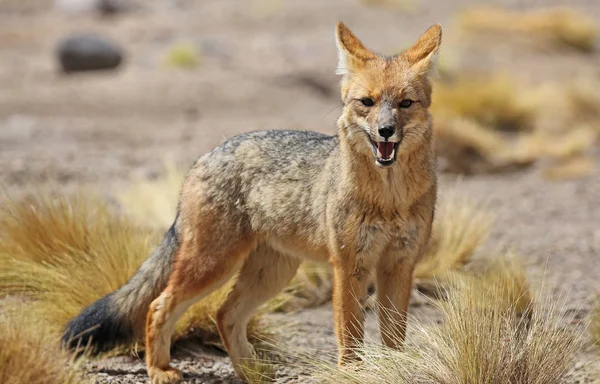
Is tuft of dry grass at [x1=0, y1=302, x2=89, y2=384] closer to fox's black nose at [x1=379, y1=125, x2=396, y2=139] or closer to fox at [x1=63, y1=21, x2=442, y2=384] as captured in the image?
fox at [x1=63, y1=21, x2=442, y2=384]

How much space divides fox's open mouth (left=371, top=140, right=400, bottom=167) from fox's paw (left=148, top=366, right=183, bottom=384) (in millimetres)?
1631

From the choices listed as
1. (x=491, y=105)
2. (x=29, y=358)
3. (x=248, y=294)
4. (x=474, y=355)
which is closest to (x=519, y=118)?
(x=491, y=105)

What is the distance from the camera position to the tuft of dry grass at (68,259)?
5.92 metres

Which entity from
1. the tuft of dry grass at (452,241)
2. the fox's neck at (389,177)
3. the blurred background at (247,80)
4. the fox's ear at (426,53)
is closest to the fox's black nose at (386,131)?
the fox's neck at (389,177)

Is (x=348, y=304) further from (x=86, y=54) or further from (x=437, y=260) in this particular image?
(x=86, y=54)

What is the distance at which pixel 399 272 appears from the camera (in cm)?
495

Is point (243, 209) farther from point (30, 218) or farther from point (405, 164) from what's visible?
point (30, 218)

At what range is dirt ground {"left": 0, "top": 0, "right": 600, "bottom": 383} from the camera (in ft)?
26.9

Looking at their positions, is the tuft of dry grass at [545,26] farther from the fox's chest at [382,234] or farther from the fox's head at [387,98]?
the fox's chest at [382,234]

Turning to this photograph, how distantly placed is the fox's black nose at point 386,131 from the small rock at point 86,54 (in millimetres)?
13153

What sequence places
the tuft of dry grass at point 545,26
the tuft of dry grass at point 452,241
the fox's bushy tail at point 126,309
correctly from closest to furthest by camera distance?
the fox's bushy tail at point 126,309, the tuft of dry grass at point 452,241, the tuft of dry grass at point 545,26

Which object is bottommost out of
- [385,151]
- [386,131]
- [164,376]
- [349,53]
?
[164,376]

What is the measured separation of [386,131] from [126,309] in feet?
5.97

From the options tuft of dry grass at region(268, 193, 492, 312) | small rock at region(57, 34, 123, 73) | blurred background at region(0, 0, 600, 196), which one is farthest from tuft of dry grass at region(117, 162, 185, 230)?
small rock at region(57, 34, 123, 73)
